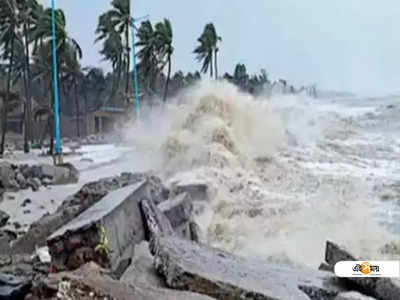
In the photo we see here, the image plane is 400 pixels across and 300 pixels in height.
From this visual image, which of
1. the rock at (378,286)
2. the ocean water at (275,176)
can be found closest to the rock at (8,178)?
the ocean water at (275,176)

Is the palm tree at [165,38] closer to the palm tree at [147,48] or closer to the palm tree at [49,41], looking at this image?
the palm tree at [147,48]

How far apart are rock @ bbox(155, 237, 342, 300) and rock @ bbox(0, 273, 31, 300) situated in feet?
2.78

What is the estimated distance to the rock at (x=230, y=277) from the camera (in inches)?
123

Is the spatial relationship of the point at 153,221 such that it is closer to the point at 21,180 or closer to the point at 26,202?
the point at 26,202

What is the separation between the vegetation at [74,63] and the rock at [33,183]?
467 inches

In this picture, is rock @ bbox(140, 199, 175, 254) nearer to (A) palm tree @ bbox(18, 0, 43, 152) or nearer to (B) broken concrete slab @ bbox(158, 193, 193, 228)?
(B) broken concrete slab @ bbox(158, 193, 193, 228)

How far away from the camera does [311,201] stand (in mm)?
9500

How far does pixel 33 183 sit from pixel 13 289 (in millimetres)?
9795

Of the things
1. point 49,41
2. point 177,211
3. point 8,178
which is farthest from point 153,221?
point 49,41

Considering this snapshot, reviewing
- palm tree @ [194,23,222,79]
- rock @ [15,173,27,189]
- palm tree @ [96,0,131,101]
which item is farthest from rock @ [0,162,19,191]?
palm tree @ [194,23,222,79]

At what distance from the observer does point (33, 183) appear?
40.4 feet

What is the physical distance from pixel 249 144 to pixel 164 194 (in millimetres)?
8553

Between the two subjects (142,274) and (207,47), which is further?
(207,47)

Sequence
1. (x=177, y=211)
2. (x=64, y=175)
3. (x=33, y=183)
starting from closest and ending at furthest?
1. (x=177, y=211)
2. (x=33, y=183)
3. (x=64, y=175)
